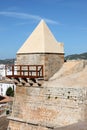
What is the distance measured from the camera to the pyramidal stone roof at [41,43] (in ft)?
65.5

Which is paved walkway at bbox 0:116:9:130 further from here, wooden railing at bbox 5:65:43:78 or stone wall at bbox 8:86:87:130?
wooden railing at bbox 5:65:43:78

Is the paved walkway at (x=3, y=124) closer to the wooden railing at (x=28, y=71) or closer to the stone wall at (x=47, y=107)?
the stone wall at (x=47, y=107)

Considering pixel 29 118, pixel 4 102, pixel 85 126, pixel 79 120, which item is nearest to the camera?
pixel 85 126

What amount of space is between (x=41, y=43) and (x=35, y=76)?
213 cm

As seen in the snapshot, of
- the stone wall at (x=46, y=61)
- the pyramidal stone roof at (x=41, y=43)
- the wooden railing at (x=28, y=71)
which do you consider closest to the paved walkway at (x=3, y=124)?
the wooden railing at (x=28, y=71)

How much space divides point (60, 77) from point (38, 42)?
254cm

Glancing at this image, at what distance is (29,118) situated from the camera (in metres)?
19.7

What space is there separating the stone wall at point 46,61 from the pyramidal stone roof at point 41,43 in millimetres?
251

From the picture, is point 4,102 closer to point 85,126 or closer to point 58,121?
point 58,121

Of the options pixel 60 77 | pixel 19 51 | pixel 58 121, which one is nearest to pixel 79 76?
pixel 60 77

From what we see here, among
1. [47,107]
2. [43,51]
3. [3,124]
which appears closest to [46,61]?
[43,51]

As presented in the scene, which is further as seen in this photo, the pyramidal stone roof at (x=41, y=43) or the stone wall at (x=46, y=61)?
the pyramidal stone roof at (x=41, y=43)

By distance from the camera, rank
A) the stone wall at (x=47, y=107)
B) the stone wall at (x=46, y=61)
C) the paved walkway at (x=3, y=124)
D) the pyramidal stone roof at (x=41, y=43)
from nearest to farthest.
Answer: the stone wall at (x=47, y=107), the stone wall at (x=46, y=61), the pyramidal stone roof at (x=41, y=43), the paved walkway at (x=3, y=124)

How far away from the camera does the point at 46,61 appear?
19.6 meters
